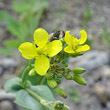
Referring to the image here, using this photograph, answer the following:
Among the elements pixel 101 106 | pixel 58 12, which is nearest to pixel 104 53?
pixel 101 106

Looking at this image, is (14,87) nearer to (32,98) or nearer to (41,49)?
(32,98)

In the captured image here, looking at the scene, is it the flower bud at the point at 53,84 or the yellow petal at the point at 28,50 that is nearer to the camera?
the yellow petal at the point at 28,50

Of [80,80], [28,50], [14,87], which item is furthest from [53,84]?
[14,87]

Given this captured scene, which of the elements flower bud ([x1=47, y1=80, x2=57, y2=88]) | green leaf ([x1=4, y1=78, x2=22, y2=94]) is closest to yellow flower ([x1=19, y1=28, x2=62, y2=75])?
flower bud ([x1=47, y1=80, x2=57, y2=88])

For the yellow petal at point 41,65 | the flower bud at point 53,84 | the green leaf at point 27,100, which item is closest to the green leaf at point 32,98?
the green leaf at point 27,100

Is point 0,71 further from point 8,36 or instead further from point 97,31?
point 97,31

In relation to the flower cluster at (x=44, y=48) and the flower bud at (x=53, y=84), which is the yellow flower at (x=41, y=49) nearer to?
the flower cluster at (x=44, y=48)

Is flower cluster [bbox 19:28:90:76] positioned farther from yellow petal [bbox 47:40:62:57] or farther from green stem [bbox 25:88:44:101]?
green stem [bbox 25:88:44:101]
